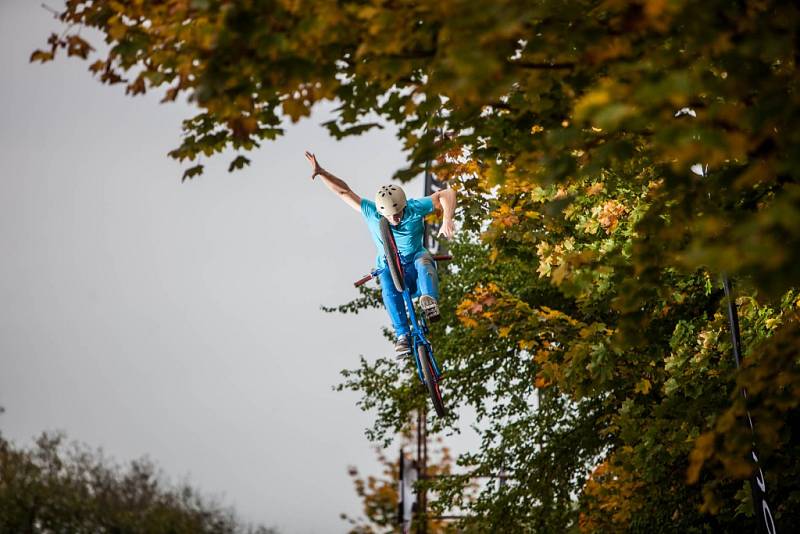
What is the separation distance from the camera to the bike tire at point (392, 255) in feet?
21.8

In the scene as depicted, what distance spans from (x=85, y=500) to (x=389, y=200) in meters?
20.3

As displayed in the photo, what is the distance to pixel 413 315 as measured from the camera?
7.09m

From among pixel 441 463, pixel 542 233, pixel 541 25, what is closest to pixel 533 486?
pixel 542 233

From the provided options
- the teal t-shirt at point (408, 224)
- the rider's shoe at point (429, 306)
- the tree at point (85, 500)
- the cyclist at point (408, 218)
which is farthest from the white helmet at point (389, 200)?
the tree at point (85, 500)

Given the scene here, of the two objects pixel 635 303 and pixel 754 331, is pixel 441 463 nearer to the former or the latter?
pixel 754 331

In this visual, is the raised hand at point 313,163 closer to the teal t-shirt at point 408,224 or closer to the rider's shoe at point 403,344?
the teal t-shirt at point 408,224

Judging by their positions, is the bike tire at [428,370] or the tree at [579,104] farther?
the bike tire at [428,370]

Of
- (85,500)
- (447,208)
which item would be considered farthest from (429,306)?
(85,500)

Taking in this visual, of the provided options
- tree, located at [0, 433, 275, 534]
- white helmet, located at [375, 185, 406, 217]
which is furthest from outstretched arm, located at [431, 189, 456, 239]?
tree, located at [0, 433, 275, 534]

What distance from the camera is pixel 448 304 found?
13.2m

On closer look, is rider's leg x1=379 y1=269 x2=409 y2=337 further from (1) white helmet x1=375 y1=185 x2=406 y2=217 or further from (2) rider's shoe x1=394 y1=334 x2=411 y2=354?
A: (1) white helmet x1=375 y1=185 x2=406 y2=217

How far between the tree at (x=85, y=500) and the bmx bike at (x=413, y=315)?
18883 millimetres

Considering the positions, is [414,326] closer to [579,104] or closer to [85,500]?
[579,104]

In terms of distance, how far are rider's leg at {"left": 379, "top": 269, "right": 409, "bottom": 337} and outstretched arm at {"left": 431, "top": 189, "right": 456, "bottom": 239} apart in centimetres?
71
